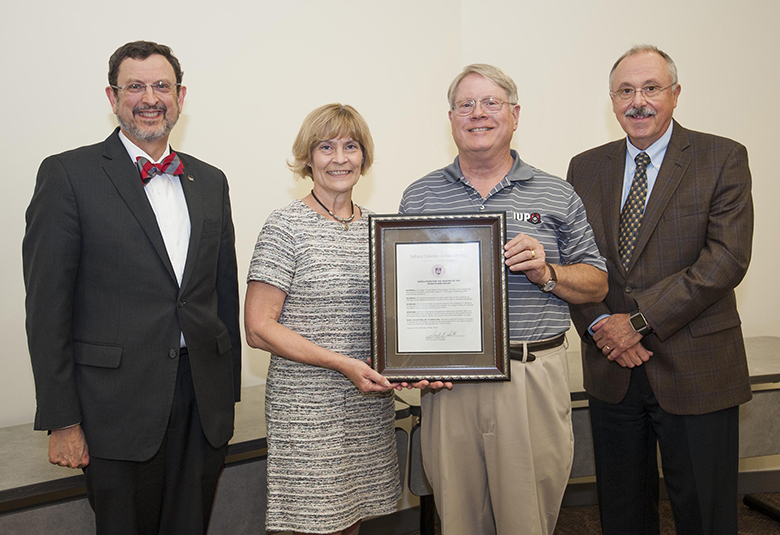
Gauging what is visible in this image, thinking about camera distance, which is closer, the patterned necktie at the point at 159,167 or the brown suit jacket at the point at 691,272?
the patterned necktie at the point at 159,167

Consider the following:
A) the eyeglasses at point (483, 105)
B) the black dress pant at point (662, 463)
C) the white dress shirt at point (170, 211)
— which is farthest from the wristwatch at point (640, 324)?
the white dress shirt at point (170, 211)

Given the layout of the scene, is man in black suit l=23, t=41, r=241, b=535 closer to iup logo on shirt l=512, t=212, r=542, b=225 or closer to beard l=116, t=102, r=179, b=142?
beard l=116, t=102, r=179, b=142

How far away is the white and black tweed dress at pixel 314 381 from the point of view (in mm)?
1993

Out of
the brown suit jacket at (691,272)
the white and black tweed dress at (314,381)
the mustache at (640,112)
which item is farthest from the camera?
the mustache at (640,112)

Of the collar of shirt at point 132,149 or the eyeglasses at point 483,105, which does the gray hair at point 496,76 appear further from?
the collar of shirt at point 132,149

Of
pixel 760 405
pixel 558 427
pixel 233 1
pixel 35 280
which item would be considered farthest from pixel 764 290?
pixel 35 280

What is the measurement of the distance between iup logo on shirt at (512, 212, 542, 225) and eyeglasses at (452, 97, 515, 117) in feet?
1.16

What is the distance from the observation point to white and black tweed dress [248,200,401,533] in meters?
1.99

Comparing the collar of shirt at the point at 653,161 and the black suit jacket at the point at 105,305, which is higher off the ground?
the collar of shirt at the point at 653,161

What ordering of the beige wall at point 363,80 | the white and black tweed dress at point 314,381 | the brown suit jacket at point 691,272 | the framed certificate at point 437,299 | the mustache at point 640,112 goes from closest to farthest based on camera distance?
1. the framed certificate at point 437,299
2. the white and black tweed dress at point 314,381
3. the brown suit jacket at point 691,272
4. the mustache at point 640,112
5. the beige wall at point 363,80

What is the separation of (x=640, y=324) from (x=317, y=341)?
115cm

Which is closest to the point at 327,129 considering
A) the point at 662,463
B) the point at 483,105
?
the point at 483,105

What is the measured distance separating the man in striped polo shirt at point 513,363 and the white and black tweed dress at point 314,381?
309mm

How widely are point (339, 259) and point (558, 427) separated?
903 mm
